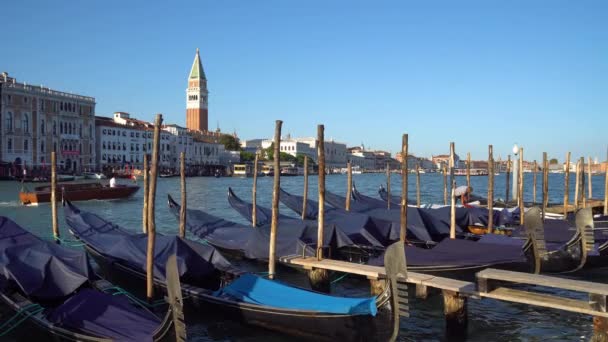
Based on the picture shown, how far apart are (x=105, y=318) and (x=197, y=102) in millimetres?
79476

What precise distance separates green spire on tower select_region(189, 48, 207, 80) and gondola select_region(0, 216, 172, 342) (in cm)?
7899

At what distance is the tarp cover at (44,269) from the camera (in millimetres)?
6020

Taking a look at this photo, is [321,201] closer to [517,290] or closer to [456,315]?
[456,315]

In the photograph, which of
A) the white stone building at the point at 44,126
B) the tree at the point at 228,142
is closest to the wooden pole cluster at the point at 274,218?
the white stone building at the point at 44,126

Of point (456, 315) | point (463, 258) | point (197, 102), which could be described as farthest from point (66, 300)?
point (197, 102)

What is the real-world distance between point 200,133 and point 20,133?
32.3 m

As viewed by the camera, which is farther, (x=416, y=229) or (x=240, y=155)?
(x=240, y=155)

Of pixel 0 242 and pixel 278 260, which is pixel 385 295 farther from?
pixel 0 242

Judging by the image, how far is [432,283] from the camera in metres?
6.44

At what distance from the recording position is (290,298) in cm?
575

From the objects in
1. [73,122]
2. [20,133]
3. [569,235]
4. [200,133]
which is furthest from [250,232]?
[200,133]

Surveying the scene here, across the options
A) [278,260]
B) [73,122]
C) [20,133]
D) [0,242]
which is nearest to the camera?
[0,242]

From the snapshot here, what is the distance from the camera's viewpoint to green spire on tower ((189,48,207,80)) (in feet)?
277

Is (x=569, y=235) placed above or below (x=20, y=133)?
below
